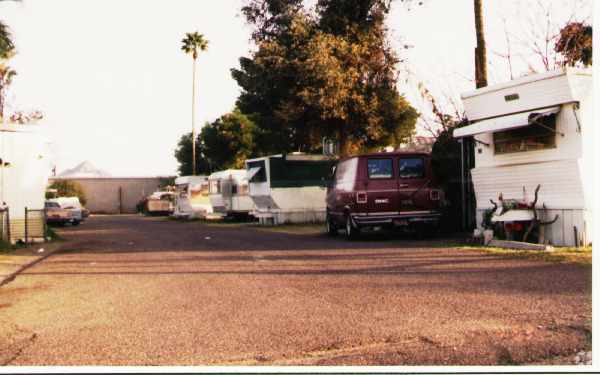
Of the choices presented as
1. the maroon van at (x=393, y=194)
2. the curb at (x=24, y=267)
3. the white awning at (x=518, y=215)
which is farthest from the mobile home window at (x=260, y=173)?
the white awning at (x=518, y=215)

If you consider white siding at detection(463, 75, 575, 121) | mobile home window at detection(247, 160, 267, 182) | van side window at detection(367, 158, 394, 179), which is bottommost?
van side window at detection(367, 158, 394, 179)

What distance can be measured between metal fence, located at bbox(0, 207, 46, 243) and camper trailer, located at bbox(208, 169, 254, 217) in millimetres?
10851

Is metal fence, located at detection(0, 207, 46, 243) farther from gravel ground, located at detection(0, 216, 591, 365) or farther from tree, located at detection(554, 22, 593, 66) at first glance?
tree, located at detection(554, 22, 593, 66)

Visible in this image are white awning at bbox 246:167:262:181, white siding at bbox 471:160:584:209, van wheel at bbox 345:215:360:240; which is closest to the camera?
white siding at bbox 471:160:584:209

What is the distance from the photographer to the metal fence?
14.6 m

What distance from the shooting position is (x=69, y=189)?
42.1m

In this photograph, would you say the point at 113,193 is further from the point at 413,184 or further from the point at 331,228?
the point at 413,184

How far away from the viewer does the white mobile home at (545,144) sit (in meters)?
10.5

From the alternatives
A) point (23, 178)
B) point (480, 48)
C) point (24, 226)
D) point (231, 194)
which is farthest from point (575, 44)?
point (231, 194)

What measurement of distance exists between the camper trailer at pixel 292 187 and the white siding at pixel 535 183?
33.7 feet

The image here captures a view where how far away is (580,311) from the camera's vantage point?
5820 millimetres

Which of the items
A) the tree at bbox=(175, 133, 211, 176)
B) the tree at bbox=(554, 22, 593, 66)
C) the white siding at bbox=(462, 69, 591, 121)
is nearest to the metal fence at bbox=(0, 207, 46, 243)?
the white siding at bbox=(462, 69, 591, 121)

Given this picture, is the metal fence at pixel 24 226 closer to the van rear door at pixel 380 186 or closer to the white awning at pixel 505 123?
the van rear door at pixel 380 186

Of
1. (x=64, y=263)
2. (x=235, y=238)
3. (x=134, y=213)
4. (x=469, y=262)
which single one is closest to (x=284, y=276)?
(x=469, y=262)
